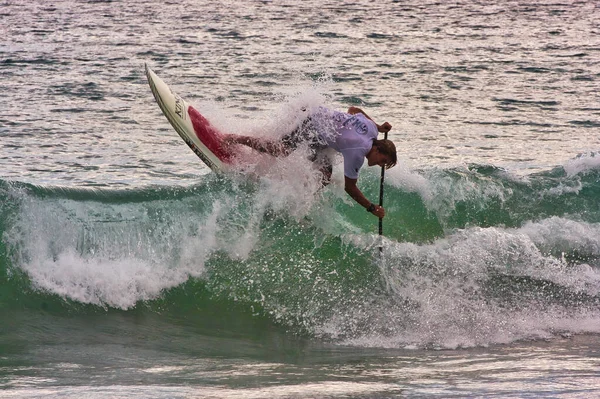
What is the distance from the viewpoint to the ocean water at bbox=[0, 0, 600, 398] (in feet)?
23.1

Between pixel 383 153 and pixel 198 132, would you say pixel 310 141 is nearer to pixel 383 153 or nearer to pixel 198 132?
pixel 383 153

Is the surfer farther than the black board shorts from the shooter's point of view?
No

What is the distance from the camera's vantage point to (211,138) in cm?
965

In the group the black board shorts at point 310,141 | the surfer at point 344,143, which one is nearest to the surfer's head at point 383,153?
the surfer at point 344,143

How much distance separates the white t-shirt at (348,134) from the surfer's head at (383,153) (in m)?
0.06


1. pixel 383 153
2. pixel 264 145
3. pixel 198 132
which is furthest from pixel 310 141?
pixel 198 132

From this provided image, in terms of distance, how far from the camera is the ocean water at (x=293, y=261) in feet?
23.1

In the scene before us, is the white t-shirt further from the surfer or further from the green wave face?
the green wave face

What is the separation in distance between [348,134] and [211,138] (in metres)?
1.72

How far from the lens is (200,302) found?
8914mm

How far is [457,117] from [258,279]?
7372 millimetres

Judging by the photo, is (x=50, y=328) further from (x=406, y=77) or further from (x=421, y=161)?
(x=406, y=77)

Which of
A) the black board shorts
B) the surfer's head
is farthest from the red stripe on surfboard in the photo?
the surfer's head

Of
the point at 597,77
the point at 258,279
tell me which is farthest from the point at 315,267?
the point at 597,77
